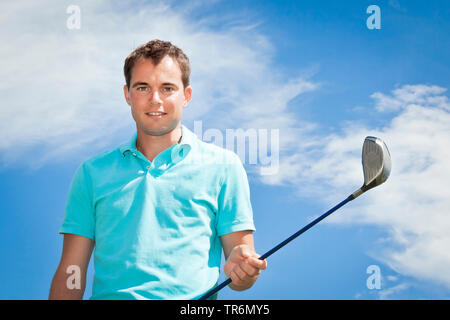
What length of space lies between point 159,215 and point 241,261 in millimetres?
644

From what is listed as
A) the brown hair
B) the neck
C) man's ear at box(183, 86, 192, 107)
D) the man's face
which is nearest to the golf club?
the neck

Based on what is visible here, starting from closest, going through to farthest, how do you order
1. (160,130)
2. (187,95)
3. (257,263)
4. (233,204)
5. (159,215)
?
(257,263) < (159,215) < (233,204) < (160,130) < (187,95)

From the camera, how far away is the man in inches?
133

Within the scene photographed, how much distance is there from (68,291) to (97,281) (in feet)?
1.01

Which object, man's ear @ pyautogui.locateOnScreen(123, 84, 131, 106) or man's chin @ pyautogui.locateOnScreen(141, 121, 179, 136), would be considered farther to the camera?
man's ear @ pyautogui.locateOnScreen(123, 84, 131, 106)

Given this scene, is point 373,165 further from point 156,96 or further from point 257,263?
point 156,96

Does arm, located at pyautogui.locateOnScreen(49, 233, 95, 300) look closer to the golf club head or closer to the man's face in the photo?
the man's face

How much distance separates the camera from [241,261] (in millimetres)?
3225

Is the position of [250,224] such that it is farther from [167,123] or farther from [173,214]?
[167,123]

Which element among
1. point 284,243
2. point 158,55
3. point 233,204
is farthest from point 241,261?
point 158,55

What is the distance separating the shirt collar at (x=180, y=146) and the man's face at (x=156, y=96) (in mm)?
122

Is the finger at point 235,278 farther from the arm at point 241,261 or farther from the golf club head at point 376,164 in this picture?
the golf club head at point 376,164

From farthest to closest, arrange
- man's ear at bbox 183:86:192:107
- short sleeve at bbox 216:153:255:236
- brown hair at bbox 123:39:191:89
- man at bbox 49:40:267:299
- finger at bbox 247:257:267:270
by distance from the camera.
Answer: man's ear at bbox 183:86:192:107 → brown hair at bbox 123:39:191:89 → short sleeve at bbox 216:153:255:236 → man at bbox 49:40:267:299 → finger at bbox 247:257:267:270
